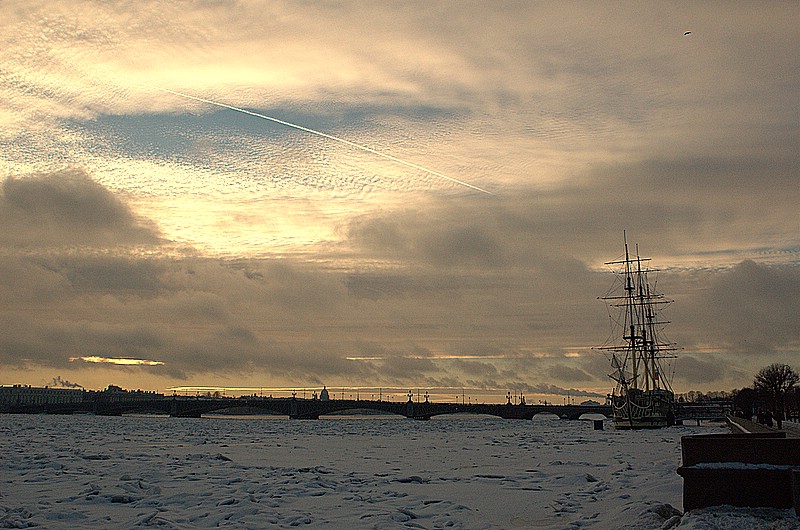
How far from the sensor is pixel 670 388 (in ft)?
501

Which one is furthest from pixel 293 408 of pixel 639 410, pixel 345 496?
pixel 345 496

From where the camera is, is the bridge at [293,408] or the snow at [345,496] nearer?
the snow at [345,496]

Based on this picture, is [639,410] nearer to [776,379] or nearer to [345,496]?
[776,379]

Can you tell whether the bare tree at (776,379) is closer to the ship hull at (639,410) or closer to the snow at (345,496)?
the ship hull at (639,410)

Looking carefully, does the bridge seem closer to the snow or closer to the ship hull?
the ship hull

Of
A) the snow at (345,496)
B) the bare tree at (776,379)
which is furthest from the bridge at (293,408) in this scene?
the snow at (345,496)

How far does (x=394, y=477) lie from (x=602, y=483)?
7093 mm

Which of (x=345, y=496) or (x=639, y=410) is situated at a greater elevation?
(x=639, y=410)

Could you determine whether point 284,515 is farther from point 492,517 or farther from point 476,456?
point 476,456

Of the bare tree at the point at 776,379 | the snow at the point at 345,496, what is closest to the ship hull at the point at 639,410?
the bare tree at the point at 776,379

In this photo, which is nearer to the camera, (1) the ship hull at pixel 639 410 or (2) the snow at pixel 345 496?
(2) the snow at pixel 345 496

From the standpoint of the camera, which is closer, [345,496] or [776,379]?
[345,496]

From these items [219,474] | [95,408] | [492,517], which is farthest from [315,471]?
[95,408]

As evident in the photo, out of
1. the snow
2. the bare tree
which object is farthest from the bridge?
the snow
